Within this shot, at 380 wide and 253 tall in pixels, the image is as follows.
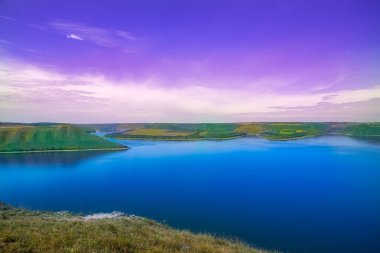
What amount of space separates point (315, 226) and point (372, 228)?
358 cm

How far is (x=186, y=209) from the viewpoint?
22.3 meters

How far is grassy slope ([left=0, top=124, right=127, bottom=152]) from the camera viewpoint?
68812 mm

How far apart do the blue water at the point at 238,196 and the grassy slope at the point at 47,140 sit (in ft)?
74.6

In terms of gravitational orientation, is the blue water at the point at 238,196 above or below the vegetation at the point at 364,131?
below

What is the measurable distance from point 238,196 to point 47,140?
6240cm

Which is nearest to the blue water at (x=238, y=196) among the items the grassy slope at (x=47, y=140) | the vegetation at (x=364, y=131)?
the grassy slope at (x=47, y=140)

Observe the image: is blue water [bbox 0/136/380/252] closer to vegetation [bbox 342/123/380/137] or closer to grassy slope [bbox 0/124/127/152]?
grassy slope [bbox 0/124/127/152]

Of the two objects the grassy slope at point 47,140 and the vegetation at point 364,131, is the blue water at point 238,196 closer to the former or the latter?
the grassy slope at point 47,140

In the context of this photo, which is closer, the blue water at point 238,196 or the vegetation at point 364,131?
the blue water at point 238,196

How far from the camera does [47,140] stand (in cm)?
7275

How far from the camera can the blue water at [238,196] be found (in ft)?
57.9

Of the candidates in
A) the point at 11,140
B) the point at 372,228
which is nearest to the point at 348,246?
the point at 372,228

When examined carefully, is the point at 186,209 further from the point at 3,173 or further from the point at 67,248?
the point at 3,173

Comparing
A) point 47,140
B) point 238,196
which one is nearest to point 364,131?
point 238,196
